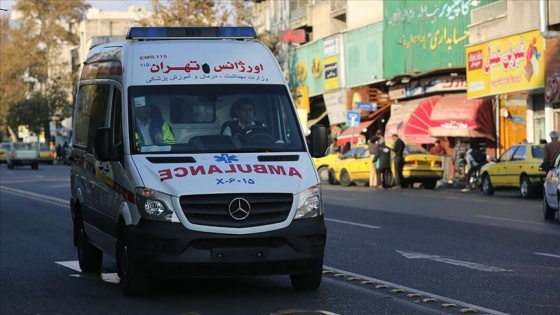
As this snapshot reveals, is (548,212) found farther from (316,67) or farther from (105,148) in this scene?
(316,67)

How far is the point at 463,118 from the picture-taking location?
45031 millimetres

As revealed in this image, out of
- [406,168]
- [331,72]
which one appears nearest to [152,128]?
[406,168]

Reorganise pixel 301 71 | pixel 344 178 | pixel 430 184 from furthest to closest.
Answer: pixel 301 71, pixel 344 178, pixel 430 184

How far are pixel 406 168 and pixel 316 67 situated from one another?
25715 mm

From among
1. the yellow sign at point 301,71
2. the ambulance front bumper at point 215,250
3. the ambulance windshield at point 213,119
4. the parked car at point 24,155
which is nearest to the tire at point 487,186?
the ambulance windshield at point 213,119

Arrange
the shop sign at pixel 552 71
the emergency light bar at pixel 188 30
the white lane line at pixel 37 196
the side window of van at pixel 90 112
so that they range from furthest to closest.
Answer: the shop sign at pixel 552 71, the white lane line at pixel 37 196, the side window of van at pixel 90 112, the emergency light bar at pixel 188 30

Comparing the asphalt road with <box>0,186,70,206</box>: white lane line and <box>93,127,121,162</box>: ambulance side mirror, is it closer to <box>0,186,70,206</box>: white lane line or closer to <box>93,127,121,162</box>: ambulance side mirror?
<box>93,127,121,162</box>: ambulance side mirror

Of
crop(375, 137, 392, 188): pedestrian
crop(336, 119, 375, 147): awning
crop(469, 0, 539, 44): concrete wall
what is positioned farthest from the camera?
crop(336, 119, 375, 147): awning

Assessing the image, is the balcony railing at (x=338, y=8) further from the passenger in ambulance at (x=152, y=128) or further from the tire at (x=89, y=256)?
the passenger in ambulance at (x=152, y=128)

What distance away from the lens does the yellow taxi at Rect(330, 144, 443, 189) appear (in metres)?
38.7

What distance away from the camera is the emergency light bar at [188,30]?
1262cm

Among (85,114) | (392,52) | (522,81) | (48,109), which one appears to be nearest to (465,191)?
(522,81)

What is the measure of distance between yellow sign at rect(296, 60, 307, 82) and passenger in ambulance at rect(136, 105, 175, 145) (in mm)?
54358

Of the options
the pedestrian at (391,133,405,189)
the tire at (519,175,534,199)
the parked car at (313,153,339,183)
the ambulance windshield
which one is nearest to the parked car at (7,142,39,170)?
the parked car at (313,153,339,183)
